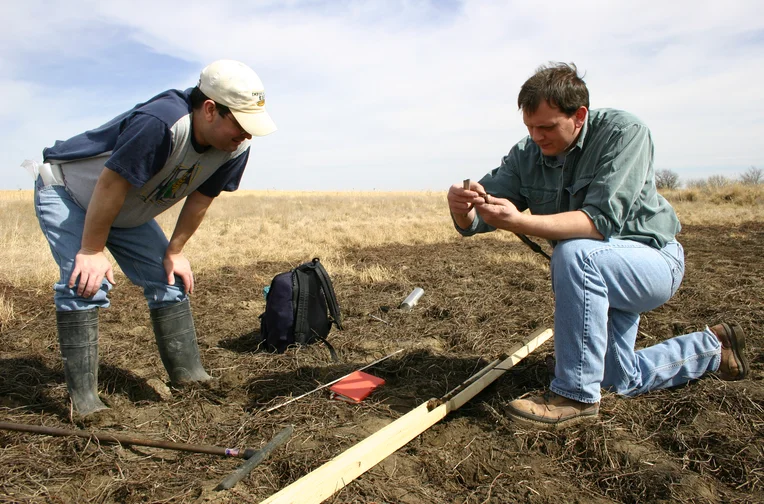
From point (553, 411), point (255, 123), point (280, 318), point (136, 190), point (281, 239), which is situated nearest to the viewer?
point (553, 411)

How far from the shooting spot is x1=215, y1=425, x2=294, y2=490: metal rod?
218 cm

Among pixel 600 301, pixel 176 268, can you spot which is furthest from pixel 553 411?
pixel 176 268

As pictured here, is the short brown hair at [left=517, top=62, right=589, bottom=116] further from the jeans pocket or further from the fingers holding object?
the jeans pocket

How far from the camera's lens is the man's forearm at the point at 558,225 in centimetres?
254

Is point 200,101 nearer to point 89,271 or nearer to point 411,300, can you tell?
point 89,271

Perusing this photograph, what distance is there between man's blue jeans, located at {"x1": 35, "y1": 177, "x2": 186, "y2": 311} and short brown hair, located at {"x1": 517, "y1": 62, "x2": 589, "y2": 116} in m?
2.28

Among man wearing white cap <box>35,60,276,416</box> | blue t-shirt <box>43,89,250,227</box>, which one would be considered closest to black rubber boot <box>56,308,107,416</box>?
man wearing white cap <box>35,60,276,416</box>

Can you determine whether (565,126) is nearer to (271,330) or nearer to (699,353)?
(699,353)

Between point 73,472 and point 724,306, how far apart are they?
196 inches

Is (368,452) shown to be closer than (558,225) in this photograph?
Yes

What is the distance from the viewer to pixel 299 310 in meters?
4.00

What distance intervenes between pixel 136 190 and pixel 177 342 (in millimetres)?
962

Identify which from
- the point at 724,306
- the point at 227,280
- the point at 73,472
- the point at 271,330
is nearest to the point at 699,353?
the point at 724,306

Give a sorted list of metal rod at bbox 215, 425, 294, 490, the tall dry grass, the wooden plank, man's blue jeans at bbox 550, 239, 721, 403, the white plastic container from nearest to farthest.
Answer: the wooden plank, metal rod at bbox 215, 425, 294, 490, man's blue jeans at bbox 550, 239, 721, 403, the white plastic container, the tall dry grass
